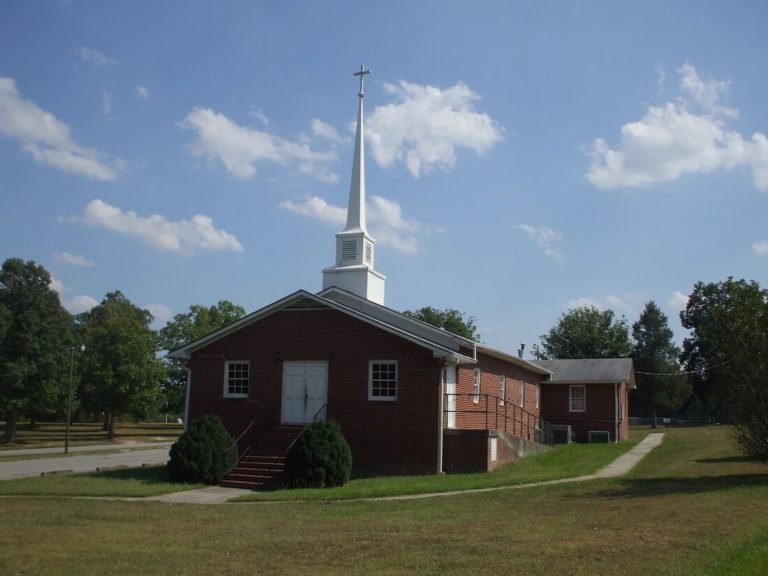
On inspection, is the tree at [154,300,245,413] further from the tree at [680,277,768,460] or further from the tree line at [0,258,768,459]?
the tree at [680,277,768,460]

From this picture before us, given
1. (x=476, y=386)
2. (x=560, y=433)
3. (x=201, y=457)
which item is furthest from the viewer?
(x=560, y=433)

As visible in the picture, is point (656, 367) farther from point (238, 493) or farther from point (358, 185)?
point (238, 493)

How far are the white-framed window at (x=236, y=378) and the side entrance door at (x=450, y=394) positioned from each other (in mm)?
6316

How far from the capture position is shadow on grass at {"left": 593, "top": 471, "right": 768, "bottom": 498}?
642 inches

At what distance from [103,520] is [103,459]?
19383 mm

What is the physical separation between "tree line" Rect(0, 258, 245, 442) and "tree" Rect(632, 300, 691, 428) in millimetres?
44714

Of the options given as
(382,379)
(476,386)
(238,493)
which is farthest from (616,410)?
(238,493)

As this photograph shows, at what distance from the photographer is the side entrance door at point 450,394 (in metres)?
23.9

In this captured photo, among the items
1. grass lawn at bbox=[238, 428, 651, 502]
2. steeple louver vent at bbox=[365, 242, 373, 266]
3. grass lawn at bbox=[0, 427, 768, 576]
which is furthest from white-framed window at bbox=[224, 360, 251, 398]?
grass lawn at bbox=[0, 427, 768, 576]

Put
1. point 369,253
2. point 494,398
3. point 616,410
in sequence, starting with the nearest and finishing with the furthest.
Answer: point 494,398, point 369,253, point 616,410

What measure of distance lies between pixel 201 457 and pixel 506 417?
10.3m

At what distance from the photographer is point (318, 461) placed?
1997cm

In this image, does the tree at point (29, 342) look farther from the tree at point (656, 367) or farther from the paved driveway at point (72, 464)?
the tree at point (656, 367)

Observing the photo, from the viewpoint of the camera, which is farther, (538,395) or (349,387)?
(538,395)
